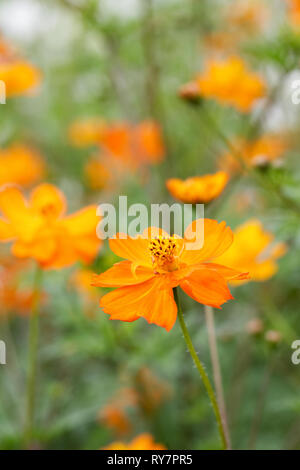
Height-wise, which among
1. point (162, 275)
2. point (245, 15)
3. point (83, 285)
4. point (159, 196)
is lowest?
point (162, 275)

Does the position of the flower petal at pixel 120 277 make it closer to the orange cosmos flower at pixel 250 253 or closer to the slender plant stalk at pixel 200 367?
the slender plant stalk at pixel 200 367

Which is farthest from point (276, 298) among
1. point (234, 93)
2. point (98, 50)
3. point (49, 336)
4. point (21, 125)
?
point (21, 125)

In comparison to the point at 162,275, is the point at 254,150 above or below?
above

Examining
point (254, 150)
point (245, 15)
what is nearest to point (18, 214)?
point (254, 150)

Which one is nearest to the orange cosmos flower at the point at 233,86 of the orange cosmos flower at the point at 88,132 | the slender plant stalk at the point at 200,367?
the orange cosmos flower at the point at 88,132

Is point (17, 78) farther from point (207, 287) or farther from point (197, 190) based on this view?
point (207, 287)

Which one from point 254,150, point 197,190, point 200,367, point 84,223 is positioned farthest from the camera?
point 254,150

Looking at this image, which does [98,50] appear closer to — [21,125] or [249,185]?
[21,125]
